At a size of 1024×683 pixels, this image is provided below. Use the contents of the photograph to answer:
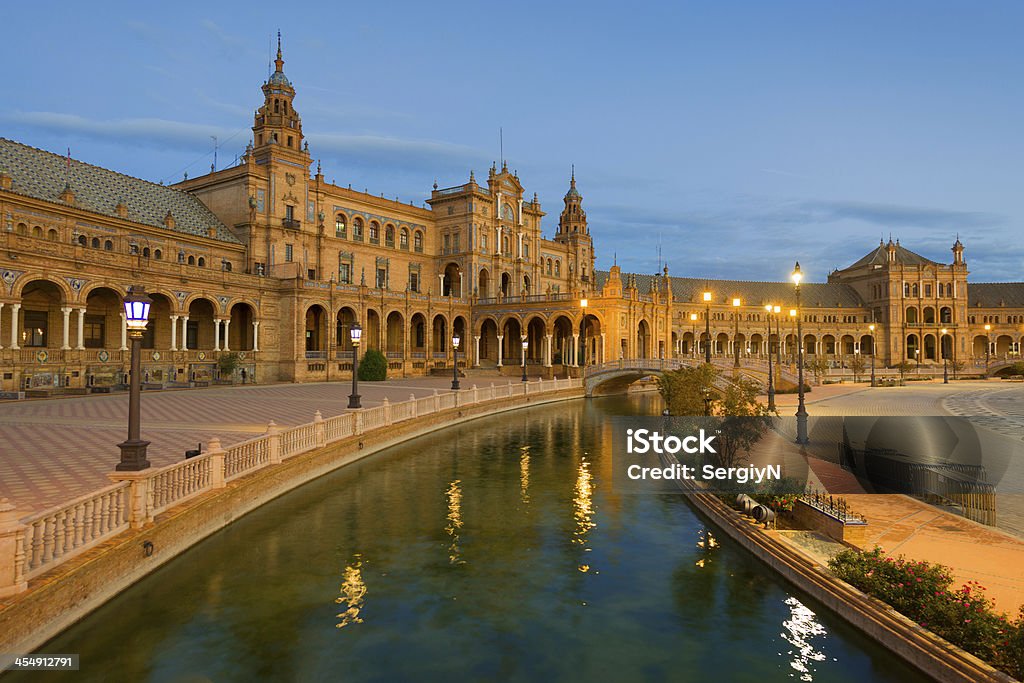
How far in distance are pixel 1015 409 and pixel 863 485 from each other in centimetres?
2066

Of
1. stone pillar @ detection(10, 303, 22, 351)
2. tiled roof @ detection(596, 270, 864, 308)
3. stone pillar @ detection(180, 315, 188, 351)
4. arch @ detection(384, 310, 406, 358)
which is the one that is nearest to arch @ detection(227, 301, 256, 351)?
stone pillar @ detection(180, 315, 188, 351)

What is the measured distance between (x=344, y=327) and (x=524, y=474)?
124 feet

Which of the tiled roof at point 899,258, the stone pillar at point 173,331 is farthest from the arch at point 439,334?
the tiled roof at point 899,258

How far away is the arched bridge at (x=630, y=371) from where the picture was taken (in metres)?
43.8

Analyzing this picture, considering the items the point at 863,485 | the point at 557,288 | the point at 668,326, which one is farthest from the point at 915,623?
the point at 557,288

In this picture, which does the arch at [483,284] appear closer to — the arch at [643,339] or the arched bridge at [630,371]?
the arch at [643,339]

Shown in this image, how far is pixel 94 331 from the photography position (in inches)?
1494

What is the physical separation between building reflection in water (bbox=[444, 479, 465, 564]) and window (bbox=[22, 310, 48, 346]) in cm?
3024

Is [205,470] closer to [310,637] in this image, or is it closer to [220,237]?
[310,637]

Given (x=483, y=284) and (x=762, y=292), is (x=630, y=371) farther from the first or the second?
(x=762, y=292)

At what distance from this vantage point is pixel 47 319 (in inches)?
1391

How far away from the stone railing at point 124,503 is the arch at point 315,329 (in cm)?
3337

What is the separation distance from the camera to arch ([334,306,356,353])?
173ft

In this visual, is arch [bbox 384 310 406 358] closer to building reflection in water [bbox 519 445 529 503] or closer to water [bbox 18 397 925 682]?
building reflection in water [bbox 519 445 529 503]
